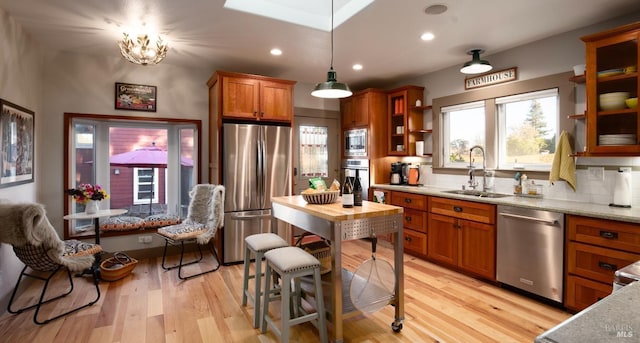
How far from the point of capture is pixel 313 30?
325 centimetres

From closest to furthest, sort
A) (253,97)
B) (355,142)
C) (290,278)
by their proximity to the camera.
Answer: (290,278) → (253,97) → (355,142)

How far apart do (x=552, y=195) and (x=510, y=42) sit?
1.68 meters

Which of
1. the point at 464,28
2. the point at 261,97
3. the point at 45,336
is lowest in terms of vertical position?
the point at 45,336

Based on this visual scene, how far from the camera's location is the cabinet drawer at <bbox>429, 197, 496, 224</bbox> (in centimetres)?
334

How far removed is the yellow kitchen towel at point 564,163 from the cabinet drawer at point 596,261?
76 centimetres

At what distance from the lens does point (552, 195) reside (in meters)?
3.41

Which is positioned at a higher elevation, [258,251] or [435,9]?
[435,9]

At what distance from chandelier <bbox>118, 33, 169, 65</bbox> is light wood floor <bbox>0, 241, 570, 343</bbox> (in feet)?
7.41

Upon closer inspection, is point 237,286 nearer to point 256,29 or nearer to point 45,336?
point 45,336

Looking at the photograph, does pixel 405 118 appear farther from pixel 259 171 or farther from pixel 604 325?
pixel 604 325

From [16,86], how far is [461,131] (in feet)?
16.1

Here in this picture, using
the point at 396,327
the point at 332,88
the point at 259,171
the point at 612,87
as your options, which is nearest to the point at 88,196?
the point at 259,171

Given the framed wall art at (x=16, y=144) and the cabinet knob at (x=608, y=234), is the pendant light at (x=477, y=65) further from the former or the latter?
the framed wall art at (x=16, y=144)

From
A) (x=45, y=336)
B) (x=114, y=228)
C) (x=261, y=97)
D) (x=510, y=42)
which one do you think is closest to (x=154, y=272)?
(x=114, y=228)
